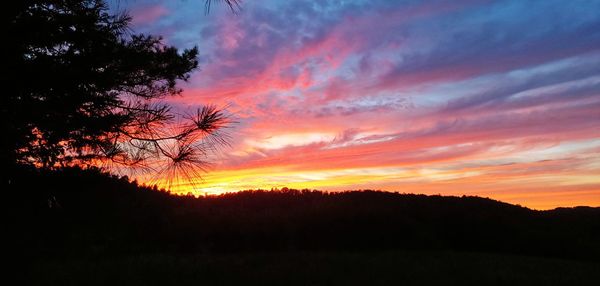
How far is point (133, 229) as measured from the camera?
14.4m

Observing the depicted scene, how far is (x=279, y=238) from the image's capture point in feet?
45.4

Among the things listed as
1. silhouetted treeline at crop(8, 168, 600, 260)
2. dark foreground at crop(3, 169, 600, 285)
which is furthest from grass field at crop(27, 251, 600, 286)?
silhouetted treeline at crop(8, 168, 600, 260)

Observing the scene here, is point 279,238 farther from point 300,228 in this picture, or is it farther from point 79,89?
point 79,89

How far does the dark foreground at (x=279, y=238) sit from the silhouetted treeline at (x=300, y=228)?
35mm

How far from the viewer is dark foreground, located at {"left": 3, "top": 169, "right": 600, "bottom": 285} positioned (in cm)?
885

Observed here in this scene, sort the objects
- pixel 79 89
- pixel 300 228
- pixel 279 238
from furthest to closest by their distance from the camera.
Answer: pixel 300 228
pixel 279 238
pixel 79 89

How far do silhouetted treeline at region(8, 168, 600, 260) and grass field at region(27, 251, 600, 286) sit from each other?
1915 mm

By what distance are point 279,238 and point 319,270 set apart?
4.68 metres

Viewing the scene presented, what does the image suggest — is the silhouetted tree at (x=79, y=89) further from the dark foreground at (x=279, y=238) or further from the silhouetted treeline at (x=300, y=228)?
the silhouetted treeline at (x=300, y=228)

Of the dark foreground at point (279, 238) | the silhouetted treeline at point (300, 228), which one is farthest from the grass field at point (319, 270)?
the silhouetted treeline at point (300, 228)

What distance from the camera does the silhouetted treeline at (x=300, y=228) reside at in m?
13.0

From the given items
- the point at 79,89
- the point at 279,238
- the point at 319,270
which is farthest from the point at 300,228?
the point at 79,89

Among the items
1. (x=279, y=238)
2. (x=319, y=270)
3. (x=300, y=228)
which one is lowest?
(x=319, y=270)

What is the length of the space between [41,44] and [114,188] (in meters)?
7.97
